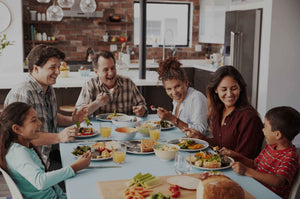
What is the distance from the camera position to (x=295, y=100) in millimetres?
5086

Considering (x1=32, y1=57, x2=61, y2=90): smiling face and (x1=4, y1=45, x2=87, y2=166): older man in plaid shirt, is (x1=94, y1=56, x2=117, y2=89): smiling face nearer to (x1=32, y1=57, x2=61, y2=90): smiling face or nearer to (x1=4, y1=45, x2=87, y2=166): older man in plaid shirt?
(x1=4, y1=45, x2=87, y2=166): older man in plaid shirt

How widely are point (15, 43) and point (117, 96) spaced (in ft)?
13.1

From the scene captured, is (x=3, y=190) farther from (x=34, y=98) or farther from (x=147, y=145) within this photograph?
(x=147, y=145)

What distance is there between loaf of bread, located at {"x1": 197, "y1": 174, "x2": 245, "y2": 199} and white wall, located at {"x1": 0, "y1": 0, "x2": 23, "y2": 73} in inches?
236

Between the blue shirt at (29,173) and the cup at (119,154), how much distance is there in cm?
27

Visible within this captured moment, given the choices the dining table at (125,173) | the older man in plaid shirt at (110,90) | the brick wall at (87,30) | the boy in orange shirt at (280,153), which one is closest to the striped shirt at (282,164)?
the boy in orange shirt at (280,153)

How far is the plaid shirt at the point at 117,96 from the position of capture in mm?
3359

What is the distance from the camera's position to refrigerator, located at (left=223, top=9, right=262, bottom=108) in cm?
507

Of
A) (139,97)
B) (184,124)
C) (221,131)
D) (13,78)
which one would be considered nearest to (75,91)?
(13,78)

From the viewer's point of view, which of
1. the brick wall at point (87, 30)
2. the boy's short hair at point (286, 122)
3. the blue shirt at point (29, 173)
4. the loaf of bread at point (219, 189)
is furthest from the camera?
the brick wall at point (87, 30)

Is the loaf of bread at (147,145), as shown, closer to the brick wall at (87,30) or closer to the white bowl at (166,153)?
the white bowl at (166,153)

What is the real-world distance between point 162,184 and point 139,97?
1.86 meters

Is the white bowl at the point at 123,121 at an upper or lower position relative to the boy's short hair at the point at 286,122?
lower

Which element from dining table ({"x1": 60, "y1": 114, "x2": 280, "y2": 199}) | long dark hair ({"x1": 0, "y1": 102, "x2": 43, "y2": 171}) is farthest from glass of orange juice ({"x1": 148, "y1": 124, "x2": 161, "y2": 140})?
long dark hair ({"x1": 0, "y1": 102, "x2": 43, "y2": 171})
